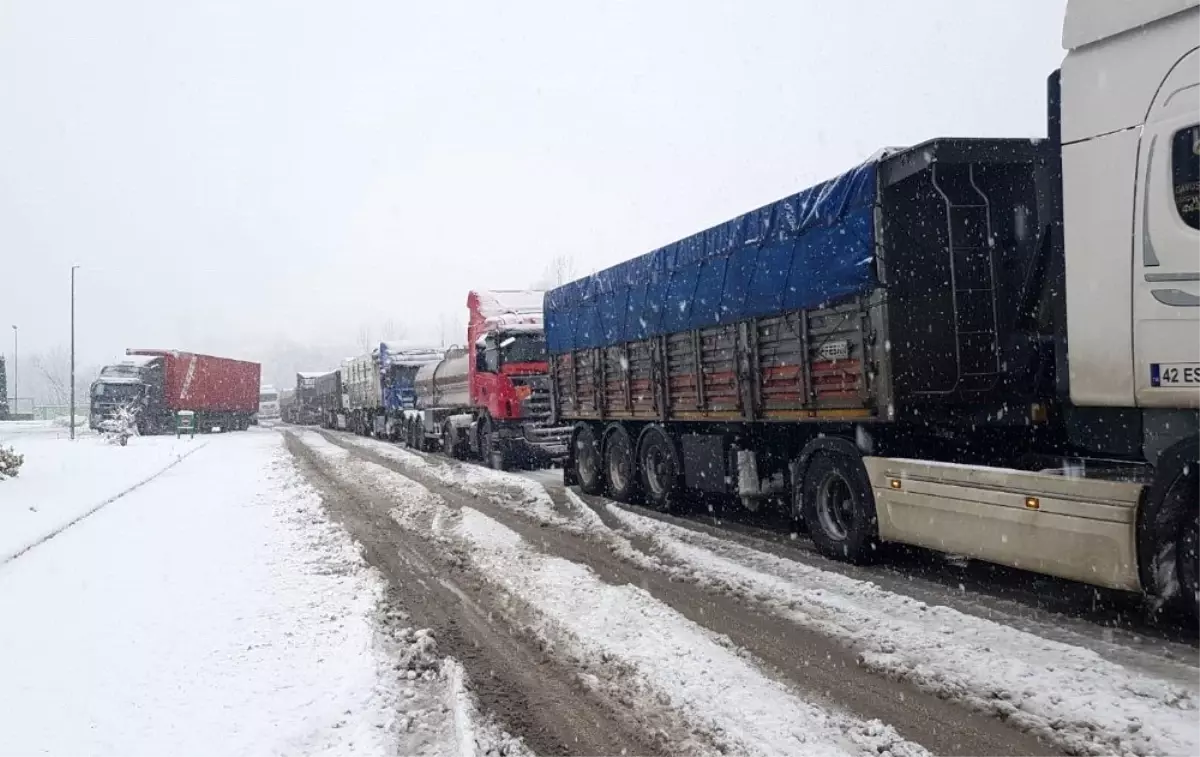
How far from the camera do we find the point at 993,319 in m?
7.09

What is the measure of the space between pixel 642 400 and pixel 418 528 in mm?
3537

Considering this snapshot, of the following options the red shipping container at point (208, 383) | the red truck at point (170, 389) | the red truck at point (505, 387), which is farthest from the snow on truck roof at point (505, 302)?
the red shipping container at point (208, 383)

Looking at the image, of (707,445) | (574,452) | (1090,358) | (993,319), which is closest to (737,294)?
(707,445)

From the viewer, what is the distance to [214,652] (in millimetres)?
5508

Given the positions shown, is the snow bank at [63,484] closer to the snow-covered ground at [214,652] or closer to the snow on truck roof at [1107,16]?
the snow-covered ground at [214,652]

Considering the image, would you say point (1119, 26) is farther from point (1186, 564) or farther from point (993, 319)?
point (1186, 564)

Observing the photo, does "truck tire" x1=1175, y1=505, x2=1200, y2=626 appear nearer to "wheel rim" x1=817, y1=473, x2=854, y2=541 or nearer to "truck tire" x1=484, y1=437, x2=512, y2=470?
"wheel rim" x1=817, y1=473, x2=854, y2=541

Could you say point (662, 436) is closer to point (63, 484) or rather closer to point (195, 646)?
point (195, 646)

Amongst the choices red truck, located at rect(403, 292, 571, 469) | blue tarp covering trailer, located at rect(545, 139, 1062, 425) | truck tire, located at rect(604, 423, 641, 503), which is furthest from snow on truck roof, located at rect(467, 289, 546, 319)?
blue tarp covering trailer, located at rect(545, 139, 1062, 425)

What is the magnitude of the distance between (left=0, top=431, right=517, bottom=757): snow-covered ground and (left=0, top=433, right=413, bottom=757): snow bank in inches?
0.6

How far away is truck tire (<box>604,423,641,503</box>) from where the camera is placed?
12281 mm

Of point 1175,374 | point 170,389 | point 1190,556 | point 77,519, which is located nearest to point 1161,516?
point 1190,556

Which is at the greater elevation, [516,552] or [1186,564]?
[1186,564]

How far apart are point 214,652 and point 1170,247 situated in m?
6.49
